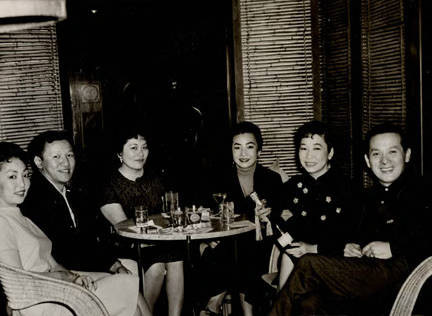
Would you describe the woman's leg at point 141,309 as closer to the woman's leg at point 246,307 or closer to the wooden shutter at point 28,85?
the woman's leg at point 246,307

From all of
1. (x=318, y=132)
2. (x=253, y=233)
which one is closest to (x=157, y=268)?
(x=253, y=233)

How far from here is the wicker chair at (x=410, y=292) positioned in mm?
2170

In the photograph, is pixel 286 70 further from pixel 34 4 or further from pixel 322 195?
pixel 34 4

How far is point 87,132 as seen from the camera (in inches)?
343

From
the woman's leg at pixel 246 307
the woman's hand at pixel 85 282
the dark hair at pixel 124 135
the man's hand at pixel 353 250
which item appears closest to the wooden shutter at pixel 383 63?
the man's hand at pixel 353 250

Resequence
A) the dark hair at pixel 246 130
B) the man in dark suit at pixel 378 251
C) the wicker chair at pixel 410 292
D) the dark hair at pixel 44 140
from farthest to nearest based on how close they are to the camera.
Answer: the dark hair at pixel 246 130, the dark hair at pixel 44 140, the man in dark suit at pixel 378 251, the wicker chair at pixel 410 292

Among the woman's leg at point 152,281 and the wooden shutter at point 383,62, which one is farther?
the woman's leg at point 152,281

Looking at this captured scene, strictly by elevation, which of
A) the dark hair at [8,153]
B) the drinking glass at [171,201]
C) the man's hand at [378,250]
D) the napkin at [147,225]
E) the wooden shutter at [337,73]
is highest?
the wooden shutter at [337,73]

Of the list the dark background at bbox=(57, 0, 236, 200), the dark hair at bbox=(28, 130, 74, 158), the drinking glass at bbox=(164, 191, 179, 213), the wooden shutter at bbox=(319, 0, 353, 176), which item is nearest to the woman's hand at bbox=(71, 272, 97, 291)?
the drinking glass at bbox=(164, 191, 179, 213)

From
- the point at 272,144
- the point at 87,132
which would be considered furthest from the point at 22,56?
the point at 87,132

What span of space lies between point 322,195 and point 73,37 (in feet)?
22.2

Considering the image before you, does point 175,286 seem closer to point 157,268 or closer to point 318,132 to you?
point 157,268

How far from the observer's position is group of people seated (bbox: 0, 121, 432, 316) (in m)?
2.48

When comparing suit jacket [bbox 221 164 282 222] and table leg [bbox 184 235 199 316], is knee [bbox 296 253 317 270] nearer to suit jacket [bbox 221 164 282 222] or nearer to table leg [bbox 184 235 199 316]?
table leg [bbox 184 235 199 316]
